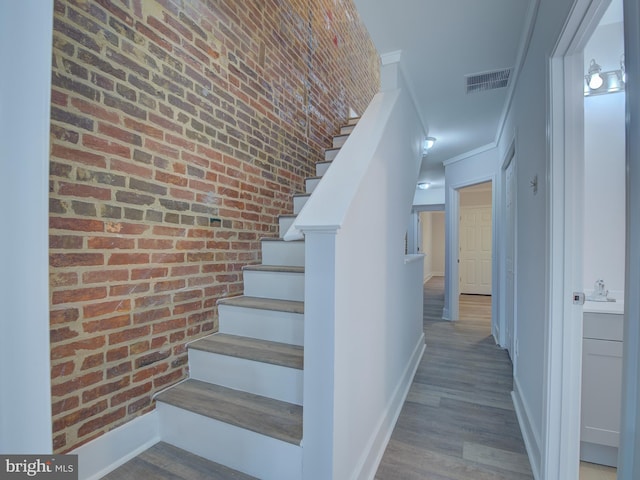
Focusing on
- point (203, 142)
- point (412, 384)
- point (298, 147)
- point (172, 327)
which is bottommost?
point (412, 384)

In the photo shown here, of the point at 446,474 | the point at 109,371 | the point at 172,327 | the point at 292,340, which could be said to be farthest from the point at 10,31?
the point at 446,474

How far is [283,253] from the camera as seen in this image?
2.25 meters

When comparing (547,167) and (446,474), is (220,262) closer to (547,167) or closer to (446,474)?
(446,474)

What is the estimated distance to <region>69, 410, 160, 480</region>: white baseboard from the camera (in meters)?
1.25

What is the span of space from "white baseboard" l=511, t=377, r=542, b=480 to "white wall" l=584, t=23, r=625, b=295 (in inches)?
35.0

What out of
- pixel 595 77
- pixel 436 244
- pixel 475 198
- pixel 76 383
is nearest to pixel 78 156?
pixel 76 383

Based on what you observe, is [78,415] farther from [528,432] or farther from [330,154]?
[330,154]

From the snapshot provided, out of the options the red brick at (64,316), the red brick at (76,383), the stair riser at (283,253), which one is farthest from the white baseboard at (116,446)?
the stair riser at (283,253)

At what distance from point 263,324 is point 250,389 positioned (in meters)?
0.37

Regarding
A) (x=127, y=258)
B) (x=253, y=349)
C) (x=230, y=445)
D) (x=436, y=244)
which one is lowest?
(x=230, y=445)

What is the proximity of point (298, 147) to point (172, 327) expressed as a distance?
188 cm

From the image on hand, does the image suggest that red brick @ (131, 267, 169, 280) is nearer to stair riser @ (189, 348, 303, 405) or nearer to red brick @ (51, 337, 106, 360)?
red brick @ (51, 337, 106, 360)

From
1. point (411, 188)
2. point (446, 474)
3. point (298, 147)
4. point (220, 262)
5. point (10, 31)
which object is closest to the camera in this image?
point (10, 31)

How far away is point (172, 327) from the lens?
64.1 inches
